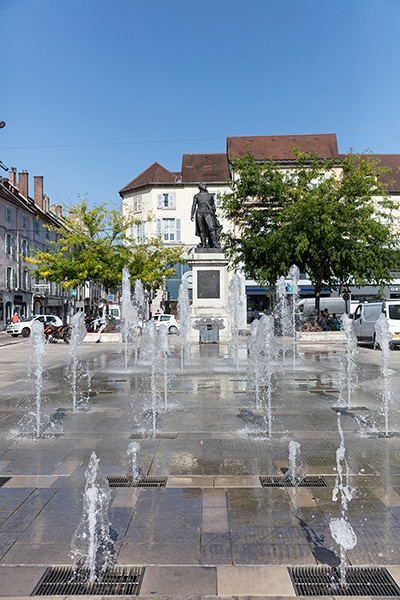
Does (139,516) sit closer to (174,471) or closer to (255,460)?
(174,471)

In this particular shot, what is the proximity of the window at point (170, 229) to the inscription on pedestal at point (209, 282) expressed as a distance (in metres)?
29.5

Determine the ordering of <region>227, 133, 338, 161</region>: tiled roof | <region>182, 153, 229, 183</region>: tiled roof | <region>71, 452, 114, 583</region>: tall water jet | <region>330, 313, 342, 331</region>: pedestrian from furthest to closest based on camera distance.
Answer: <region>182, 153, 229, 183</region>: tiled roof → <region>227, 133, 338, 161</region>: tiled roof → <region>330, 313, 342, 331</region>: pedestrian → <region>71, 452, 114, 583</region>: tall water jet

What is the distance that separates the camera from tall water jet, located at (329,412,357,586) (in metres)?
3.39

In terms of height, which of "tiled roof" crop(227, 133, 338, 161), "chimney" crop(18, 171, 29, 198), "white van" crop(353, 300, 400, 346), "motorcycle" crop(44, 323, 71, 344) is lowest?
"motorcycle" crop(44, 323, 71, 344)

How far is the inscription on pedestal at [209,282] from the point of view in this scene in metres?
23.5

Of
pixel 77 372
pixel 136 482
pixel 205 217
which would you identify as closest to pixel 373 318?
pixel 205 217

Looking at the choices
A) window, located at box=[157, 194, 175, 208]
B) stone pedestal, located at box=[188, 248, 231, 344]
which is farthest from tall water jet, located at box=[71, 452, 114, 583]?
window, located at box=[157, 194, 175, 208]

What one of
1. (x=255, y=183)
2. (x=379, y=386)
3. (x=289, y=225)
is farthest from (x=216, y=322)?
(x=379, y=386)

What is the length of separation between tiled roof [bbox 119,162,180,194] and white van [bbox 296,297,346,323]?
63.2 ft

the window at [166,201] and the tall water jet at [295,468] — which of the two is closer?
the tall water jet at [295,468]

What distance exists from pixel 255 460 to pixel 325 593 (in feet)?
8.74

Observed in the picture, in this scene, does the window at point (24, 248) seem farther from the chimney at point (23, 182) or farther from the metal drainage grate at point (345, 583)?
the metal drainage grate at point (345, 583)

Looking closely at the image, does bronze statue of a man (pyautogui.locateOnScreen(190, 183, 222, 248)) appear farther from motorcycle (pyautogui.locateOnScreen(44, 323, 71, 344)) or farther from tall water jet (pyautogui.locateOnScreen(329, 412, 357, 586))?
tall water jet (pyautogui.locateOnScreen(329, 412, 357, 586))

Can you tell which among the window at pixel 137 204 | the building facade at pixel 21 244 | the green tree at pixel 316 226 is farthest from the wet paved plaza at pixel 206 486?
the window at pixel 137 204
